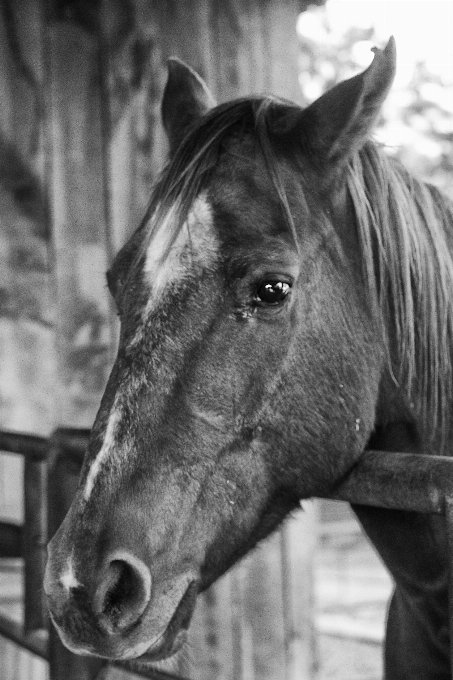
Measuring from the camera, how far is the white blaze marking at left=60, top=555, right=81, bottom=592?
1.08m

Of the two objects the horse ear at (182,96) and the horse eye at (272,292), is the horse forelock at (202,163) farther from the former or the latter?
the horse ear at (182,96)

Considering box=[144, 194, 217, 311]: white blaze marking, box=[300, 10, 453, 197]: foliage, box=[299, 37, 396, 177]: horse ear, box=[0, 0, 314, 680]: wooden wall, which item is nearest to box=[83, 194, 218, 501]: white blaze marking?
box=[144, 194, 217, 311]: white blaze marking

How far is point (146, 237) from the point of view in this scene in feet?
4.61

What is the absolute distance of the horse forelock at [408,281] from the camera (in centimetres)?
149

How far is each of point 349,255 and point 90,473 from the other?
2.14ft

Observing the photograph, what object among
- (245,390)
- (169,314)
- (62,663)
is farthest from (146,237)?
(62,663)

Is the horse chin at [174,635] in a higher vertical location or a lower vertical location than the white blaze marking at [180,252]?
lower

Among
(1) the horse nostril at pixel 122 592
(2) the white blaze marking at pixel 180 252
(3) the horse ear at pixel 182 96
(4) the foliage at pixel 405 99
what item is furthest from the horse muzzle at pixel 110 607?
(4) the foliage at pixel 405 99

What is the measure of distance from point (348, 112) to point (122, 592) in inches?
35.4

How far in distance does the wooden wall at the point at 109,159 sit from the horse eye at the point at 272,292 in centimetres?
112

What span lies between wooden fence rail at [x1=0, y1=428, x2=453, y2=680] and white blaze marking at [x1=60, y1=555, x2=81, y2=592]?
385 mm

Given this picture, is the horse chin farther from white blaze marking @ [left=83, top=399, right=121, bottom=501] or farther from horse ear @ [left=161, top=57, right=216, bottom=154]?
horse ear @ [left=161, top=57, right=216, bottom=154]

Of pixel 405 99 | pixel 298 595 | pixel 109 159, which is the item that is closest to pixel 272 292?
pixel 109 159

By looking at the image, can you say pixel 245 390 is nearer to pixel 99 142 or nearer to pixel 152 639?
pixel 152 639
